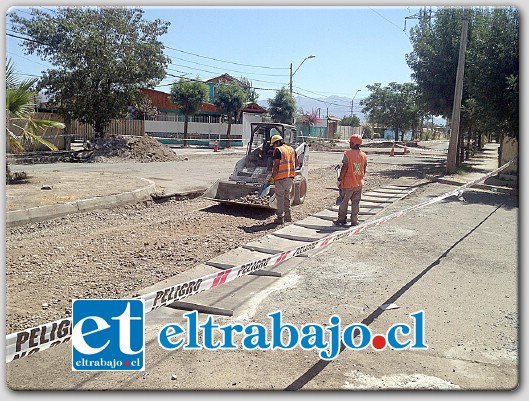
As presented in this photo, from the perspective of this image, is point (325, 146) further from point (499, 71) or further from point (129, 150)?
point (499, 71)

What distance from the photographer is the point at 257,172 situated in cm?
1110

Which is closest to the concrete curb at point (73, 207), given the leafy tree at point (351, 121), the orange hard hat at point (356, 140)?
the orange hard hat at point (356, 140)

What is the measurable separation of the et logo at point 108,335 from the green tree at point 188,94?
3282 centimetres

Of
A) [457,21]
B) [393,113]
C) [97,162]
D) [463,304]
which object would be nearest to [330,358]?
A: [463,304]

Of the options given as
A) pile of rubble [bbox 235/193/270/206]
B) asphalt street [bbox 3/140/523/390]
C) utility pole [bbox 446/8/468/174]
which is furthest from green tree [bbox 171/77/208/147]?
asphalt street [bbox 3/140/523/390]

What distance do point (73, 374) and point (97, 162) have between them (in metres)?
20.8

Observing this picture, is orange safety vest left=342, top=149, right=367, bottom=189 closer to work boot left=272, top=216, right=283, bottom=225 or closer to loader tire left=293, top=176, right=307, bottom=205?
work boot left=272, top=216, right=283, bottom=225

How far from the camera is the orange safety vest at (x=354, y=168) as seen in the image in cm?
858

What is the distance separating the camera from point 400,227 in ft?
29.3

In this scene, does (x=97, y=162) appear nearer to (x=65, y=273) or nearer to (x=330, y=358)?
(x=65, y=273)

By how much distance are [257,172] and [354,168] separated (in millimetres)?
2979

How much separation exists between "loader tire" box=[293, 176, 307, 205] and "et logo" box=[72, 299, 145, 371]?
7653 mm

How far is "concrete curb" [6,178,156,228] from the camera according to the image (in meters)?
9.08

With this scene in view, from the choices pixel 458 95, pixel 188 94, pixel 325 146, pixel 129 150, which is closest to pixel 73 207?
pixel 458 95
